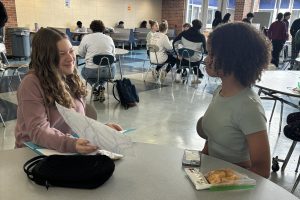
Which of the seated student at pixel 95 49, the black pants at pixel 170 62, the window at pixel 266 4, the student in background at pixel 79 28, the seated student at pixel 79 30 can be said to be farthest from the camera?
the window at pixel 266 4

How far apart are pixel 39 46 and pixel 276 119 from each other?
12.4 feet

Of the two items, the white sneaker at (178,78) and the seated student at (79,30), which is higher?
the seated student at (79,30)

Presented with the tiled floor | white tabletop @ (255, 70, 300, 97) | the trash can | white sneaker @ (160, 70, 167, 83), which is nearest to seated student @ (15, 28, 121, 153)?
white tabletop @ (255, 70, 300, 97)

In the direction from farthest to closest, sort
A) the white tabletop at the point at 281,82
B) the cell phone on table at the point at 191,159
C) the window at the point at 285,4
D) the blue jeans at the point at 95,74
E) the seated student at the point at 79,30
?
1. the window at the point at 285,4
2. the seated student at the point at 79,30
3. the blue jeans at the point at 95,74
4. the white tabletop at the point at 281,82
5. the cell phone on table at the point at 191,159

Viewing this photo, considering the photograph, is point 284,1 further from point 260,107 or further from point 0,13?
point 260,107

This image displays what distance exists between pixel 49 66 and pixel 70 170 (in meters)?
0.65

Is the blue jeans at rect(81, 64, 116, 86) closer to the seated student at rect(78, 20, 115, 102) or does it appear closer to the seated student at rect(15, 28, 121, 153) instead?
the seated student at rect(78, 20, 115, 102)

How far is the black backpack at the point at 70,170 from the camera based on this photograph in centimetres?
93

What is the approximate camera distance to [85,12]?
11.0m

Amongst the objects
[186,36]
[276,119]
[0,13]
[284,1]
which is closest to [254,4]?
[284,1]

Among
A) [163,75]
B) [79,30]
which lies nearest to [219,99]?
[163,75]

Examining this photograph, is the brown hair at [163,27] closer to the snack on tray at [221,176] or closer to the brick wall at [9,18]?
the brick wall at [9,18]

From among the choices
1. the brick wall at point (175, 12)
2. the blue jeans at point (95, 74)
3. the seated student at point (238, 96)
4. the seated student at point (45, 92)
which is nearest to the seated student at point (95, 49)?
the blue jeans at point (95, 74)

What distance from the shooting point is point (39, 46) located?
142 cm
